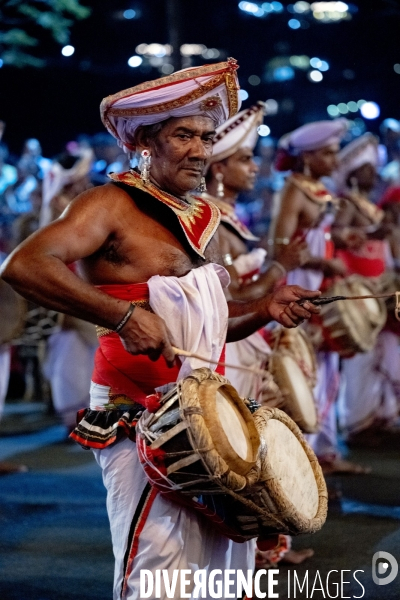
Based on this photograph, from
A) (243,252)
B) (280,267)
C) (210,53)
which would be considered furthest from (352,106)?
(280,267)

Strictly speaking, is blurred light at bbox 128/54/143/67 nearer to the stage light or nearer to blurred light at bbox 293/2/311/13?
blurred light at bbox 293/2/311/13

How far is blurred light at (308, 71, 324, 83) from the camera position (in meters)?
24.2

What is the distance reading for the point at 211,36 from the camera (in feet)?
63.6

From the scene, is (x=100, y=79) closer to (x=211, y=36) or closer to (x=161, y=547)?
(x=211, y=36)

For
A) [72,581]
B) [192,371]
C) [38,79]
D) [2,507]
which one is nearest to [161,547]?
[192,371]

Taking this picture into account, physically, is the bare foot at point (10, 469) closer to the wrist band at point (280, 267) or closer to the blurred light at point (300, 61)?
the wrist band at point (280, 267)

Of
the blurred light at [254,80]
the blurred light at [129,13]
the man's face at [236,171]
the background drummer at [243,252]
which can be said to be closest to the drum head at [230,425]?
the background drummer at [243,252]

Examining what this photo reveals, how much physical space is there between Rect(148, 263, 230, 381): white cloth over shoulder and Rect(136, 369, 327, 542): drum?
200mm

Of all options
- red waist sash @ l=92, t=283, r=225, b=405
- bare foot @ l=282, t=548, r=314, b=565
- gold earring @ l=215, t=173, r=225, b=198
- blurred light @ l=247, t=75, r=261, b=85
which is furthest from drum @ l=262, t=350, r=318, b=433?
blurred light @ l=247, t=75, r=261, b=85

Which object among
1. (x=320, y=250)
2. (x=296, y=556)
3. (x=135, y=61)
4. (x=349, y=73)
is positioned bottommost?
(x=349, y=73)

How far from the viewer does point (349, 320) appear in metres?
6.98

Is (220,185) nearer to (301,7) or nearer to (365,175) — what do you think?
(365,175)

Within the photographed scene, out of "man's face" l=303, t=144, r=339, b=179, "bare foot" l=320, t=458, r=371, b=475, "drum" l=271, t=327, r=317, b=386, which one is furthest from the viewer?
"man's face" l=303, t=144, r=339, b=179

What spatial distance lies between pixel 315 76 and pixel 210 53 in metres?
5.43
